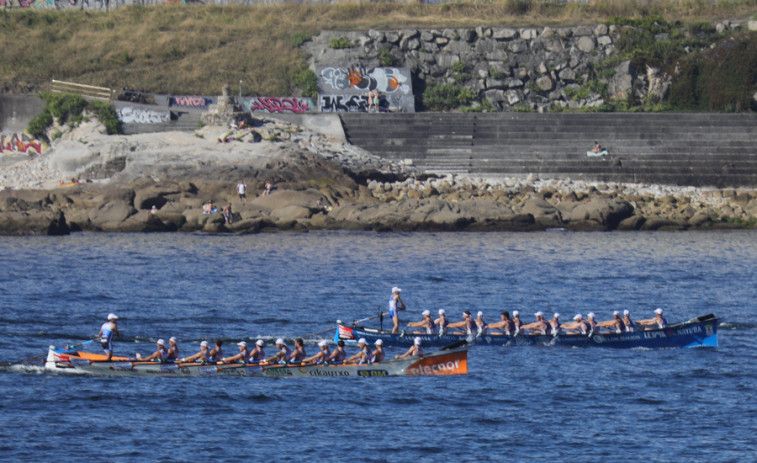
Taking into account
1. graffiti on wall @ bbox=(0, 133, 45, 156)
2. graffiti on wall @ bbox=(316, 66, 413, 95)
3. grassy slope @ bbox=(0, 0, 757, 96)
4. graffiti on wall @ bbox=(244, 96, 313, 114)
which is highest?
grassy slope @ bbox=(0, 0, 757, 96)

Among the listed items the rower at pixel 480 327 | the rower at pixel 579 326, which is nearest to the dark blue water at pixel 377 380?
the rower at pixel 480 327

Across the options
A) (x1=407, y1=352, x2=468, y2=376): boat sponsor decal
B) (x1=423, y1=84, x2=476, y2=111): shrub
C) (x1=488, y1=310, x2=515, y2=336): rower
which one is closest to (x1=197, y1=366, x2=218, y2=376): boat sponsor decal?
(x1=407, y1=352, x2=468, y2=376): boat sponsor decal

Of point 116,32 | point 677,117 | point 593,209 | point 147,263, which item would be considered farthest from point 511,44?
point 147,263

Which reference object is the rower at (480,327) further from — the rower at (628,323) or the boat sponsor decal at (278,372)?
the boat sponsor decal at (278,372)

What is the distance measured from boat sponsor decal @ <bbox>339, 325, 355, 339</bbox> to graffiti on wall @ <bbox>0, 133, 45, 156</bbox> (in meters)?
45.0

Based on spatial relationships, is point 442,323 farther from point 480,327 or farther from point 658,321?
point 658,321

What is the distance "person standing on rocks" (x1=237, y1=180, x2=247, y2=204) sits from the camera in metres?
64.4

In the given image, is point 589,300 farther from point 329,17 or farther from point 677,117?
point 329,17

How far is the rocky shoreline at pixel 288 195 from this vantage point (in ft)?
204

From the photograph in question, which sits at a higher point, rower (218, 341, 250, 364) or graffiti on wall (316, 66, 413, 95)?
graffiti on wall (316, 66, 413, 95)

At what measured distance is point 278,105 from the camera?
76.4 meters

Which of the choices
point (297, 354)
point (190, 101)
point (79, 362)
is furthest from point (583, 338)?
point (190, 101)

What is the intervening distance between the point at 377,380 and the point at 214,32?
61382mm

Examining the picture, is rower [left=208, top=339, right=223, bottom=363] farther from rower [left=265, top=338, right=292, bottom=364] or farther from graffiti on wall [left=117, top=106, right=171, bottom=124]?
graffiti on wall [left=117, top=106, right=171, bottom=124]
